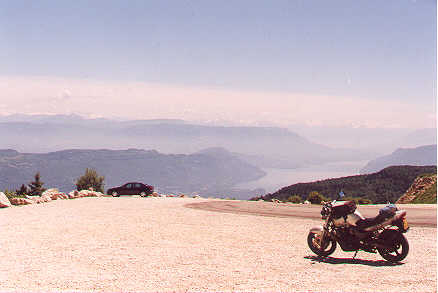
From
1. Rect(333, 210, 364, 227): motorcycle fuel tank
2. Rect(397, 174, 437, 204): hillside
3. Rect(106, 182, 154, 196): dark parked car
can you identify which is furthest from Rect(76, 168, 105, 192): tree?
Rect(333, 210, 364, 227): motorcycle fuel tank

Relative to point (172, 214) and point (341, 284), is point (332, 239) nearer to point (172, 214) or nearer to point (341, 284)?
point (341, 284)

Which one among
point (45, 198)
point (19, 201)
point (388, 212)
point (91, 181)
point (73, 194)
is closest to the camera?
point (388, 212)

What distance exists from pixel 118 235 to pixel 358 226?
9.68 m

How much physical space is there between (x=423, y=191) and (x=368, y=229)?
35429mm

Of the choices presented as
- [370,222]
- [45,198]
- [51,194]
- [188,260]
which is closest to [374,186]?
[51,194]

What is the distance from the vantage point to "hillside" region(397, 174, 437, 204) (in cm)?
3869

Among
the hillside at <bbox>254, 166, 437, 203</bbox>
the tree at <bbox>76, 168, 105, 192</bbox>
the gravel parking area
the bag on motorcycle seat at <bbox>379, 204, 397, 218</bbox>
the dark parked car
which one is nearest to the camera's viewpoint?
the gravel parking area

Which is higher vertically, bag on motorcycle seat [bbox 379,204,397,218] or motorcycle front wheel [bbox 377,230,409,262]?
bag on motorcycle seat [bbox 379,204,397,218]

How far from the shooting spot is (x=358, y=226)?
11.8 metres

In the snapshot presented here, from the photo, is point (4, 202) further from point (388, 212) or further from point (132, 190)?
point (388, 212)

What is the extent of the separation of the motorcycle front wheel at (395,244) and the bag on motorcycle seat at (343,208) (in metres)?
1.18

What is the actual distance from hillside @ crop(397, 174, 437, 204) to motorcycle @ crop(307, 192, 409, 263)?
28500 millimetres

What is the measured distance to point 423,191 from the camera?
1672 inches

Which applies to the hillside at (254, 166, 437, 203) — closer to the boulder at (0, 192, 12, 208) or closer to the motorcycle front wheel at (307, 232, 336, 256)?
the boulder at (0, 192, 12, 208)
